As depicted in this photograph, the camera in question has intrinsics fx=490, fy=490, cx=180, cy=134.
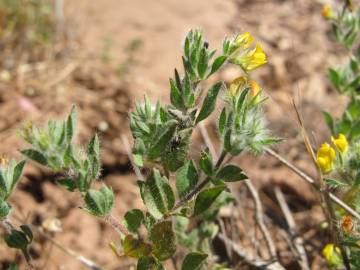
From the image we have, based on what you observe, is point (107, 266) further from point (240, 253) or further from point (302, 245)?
point (302, 245)

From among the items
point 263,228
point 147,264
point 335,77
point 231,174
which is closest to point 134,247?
point 147,264

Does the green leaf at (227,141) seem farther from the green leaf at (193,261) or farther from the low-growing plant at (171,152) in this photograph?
the green leaf at (193,261)

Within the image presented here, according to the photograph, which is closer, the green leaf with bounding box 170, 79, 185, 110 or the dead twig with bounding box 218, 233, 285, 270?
the green leaf with bounding box 170, 79, 185, 110

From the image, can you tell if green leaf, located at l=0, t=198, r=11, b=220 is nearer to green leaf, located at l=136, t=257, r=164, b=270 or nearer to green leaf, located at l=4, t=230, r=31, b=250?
green leaf, located at l=4, t=230, r=31, b=250

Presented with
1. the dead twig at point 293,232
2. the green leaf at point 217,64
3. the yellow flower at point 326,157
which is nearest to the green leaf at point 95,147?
the green leaf at point 217,64

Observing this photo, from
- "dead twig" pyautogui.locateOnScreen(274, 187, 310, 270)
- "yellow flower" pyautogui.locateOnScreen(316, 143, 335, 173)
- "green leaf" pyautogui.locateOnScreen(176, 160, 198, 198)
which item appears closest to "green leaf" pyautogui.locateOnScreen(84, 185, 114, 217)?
"green leaf" pyautogui.locateOnScreen(176, 160, 198, 198)
